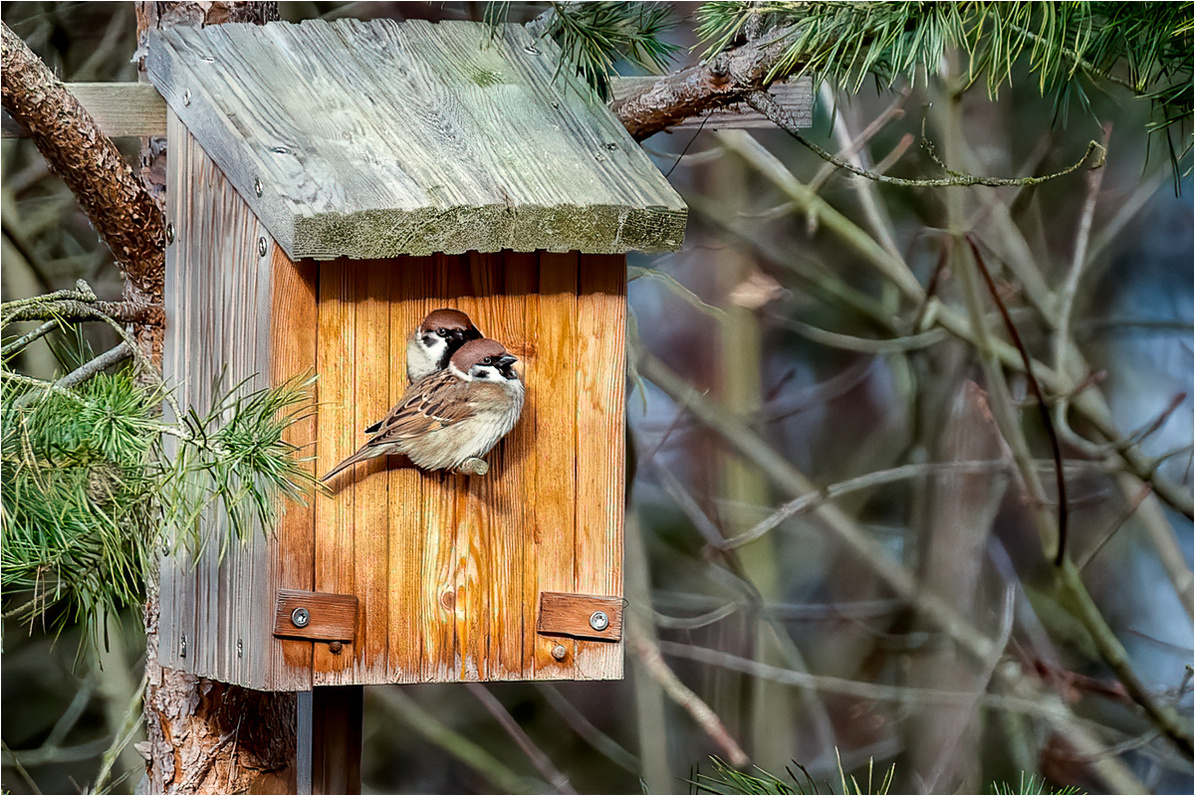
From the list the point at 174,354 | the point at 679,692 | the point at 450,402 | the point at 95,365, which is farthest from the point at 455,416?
the point at 679,692

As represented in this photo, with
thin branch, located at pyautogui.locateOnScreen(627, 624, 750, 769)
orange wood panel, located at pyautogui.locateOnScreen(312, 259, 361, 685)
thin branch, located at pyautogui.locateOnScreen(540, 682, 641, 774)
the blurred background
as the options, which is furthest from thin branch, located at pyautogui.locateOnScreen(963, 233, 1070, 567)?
orange wood panel, located at pyautogui.locateOnScreen(312, 259, 361, 685)

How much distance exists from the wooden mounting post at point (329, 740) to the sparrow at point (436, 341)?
0.63 metres

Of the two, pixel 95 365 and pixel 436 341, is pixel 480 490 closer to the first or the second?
pixel 436 341

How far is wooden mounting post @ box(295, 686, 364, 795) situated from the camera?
2.05 m

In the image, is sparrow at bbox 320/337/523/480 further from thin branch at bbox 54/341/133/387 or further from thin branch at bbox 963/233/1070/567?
thin branch at bbox 963/233/1070/567

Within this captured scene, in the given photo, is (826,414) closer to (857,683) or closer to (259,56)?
(857,683)

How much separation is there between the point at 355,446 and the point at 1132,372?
2.98 m

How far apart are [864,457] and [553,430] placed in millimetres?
2505

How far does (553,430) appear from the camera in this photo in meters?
1.83

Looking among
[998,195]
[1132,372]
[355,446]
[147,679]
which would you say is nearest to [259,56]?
[355,446]

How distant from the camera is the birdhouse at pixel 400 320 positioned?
5.48ft

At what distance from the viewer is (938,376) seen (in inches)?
153

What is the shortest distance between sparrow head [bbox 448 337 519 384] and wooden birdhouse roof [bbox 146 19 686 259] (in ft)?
0.46

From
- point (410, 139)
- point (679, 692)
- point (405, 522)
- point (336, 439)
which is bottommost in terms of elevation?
point (679, 692)
